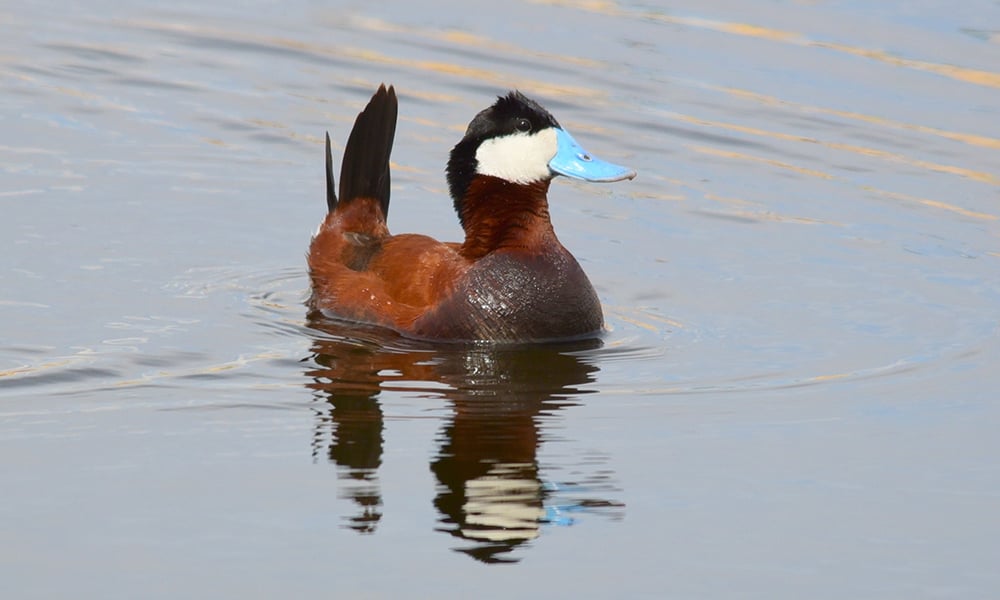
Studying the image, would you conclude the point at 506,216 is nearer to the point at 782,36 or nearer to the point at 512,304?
the point at 512,304

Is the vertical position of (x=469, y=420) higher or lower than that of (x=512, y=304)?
lower

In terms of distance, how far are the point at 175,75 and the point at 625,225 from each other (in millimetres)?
4224

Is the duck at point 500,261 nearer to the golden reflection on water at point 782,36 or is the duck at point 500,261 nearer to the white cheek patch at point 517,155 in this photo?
the white cheek patch at point 517,155

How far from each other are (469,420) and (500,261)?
5.07ft

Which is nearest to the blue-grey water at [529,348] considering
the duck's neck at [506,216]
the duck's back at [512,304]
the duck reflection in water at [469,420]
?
the duck reflection in water at [469,420]

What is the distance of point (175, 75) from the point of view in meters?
12.6

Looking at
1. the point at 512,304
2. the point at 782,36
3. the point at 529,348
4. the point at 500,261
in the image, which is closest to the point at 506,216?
the point at 500,261

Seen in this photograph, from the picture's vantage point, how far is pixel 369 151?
8680 millimetres

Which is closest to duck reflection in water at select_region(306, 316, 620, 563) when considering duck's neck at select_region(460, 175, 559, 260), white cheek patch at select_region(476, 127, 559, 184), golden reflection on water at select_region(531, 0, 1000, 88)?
duck's neck at select_region(460, 175, 559, 260)

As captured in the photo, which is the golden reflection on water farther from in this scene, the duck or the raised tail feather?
the duck

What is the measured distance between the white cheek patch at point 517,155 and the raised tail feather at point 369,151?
41.2 inches

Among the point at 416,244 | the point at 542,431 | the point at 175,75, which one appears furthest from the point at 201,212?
the point at 542,431

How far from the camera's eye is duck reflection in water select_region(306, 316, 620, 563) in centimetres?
531

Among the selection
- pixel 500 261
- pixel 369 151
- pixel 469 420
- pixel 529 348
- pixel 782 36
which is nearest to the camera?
pixel 469 420
